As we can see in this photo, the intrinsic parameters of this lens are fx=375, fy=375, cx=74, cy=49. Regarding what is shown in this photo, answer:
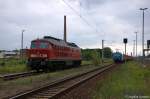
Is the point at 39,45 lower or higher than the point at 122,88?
higher

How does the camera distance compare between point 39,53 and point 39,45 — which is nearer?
point 39,53

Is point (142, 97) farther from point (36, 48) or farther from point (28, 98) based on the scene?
point (36, 48)

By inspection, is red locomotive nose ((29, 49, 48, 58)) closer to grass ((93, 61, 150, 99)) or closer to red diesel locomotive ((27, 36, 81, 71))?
red diesel locomotive ((27, 36, 81, 71))

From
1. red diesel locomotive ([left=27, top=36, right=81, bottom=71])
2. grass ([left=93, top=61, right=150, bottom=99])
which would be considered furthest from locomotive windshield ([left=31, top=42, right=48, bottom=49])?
grass ([left=93, top=61, right=150, bottom=99])

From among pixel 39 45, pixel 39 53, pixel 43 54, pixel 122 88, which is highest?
pixel 39 45

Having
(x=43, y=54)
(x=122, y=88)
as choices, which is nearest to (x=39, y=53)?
(x=43, y=54)

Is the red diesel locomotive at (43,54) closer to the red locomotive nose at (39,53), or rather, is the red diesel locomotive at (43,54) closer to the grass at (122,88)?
the red locomotive nose at (39,53)

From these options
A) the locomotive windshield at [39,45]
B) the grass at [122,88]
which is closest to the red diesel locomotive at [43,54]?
the locomotive windshield at [39,45]

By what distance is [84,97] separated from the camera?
16.0 meters

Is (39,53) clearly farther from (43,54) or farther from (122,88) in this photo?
(122,88)

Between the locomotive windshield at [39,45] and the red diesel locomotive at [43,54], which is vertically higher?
the locomotive windshield at [39,45]

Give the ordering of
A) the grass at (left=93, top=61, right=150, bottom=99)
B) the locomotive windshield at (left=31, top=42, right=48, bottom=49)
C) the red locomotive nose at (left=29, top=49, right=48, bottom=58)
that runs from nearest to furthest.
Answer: the grass at (left=93, top=61, right=150, bottom=99), the red locomotive nose at (left=29, top=49, right=48, bottom=58), the locomotive windshield at (left=31, top=42, right=48, bottom=49)

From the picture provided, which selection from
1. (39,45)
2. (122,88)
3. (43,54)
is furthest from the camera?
(39,45)

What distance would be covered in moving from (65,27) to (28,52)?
29781 millimetres
